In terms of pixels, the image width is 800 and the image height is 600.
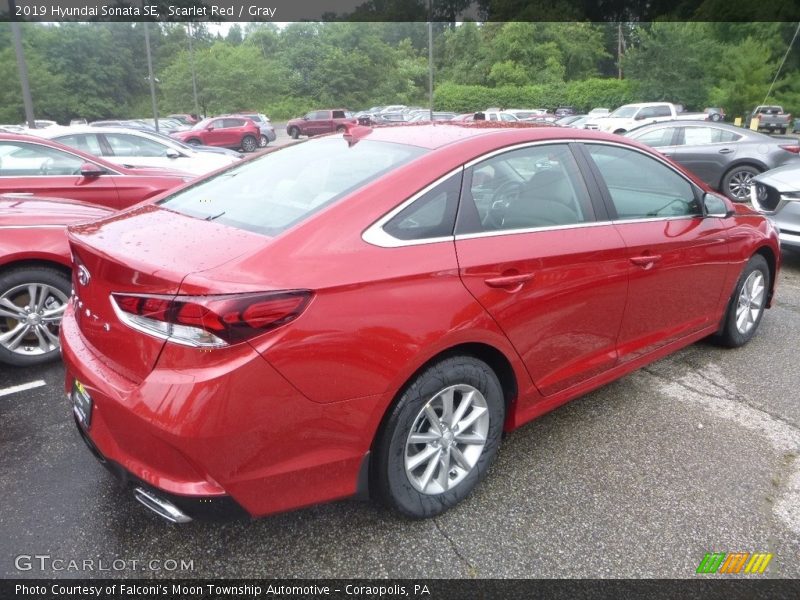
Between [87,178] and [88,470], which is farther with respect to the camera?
[87,178]

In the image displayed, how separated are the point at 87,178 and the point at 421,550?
5264mm

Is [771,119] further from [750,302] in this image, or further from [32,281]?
[32,281]

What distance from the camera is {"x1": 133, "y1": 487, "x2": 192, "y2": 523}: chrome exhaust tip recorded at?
1930mm

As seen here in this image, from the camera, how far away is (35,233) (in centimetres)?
369

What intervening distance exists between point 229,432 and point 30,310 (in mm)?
2626

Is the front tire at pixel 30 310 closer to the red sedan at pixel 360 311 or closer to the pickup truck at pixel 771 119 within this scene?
the red sedan at pixel 360 311

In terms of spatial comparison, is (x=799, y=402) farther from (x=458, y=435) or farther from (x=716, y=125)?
(x=716, y=125)

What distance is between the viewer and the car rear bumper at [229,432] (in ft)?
5.98

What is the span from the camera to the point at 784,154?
10578 mm

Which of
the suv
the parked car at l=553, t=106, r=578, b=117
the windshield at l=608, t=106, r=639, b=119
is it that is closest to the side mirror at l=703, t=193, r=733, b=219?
the windshield at l=608, t=106, r=639, b=119

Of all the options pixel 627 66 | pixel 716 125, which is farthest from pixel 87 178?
pixel 627 66

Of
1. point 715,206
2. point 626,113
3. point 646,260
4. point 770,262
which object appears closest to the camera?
point 646,260

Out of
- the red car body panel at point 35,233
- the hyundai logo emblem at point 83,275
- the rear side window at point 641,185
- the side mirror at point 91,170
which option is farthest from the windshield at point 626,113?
the hyundai logo emblem at point 83,275

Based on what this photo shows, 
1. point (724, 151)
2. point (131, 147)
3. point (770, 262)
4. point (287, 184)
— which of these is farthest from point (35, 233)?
point (724, 151)
